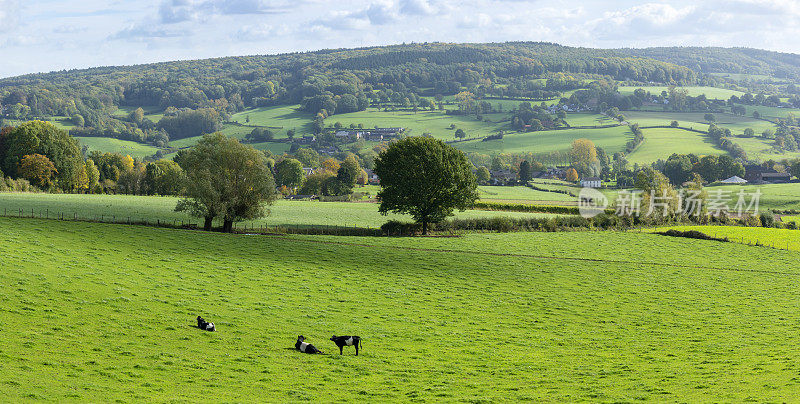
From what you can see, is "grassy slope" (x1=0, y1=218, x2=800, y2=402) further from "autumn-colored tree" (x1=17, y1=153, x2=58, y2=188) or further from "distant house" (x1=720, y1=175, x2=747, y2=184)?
"distant house" (x1=720, y1=175, x2=747, y2=184)

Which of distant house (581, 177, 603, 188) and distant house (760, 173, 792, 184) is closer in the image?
distant house (581, 177, 603, 188)

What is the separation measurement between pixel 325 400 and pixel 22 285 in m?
21.0

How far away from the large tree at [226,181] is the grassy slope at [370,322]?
4.49 metres

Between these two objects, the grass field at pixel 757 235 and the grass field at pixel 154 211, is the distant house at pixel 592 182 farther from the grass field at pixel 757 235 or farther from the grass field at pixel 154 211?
the grass field at pixel 757 235

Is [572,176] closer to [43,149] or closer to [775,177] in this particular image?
[775,177]

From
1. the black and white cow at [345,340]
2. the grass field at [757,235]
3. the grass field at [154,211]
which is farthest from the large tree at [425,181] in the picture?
the black and white cow at [345,340]

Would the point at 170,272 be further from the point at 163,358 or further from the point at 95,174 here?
the point at 95,174

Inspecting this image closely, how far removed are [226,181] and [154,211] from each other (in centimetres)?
1755

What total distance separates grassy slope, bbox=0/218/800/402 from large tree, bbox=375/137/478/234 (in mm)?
13693

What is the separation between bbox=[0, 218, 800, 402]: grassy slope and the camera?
2408 centimetres

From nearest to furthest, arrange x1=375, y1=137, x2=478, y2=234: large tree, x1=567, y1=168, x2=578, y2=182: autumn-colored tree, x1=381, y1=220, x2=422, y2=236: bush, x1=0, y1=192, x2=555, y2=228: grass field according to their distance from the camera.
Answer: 1. x1=0, y1=192, x2=555, y2=228: grass field
2. x1=375, y1=137, x2=478, y2=234: large tree
3. x1=381, y1=220, x2=422, y2=236: bush
4. x1=567, y1=168, x2=578, y2=182: autumn-colored tree

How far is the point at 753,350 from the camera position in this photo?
1275 inches

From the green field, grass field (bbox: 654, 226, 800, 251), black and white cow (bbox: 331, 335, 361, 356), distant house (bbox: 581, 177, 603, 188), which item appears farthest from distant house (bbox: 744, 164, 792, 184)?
black and white cow (bbox: 331, 335, 361, 356)

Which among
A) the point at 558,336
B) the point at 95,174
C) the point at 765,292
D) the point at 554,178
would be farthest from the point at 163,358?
the point at 554,178
